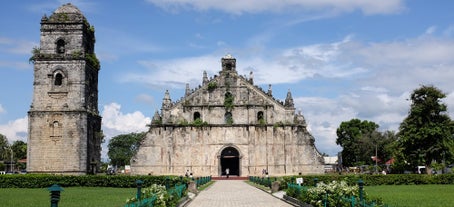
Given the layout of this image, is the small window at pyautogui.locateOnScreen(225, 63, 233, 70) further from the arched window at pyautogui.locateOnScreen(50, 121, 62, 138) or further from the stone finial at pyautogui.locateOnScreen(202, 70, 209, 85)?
the arched window at pyautogui.locateOnScreen(50, 121, 62, 138)

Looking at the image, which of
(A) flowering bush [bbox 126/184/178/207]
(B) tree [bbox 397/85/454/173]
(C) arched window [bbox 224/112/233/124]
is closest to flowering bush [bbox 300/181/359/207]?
(A) flowering bush [bbox 126/184/178/207]

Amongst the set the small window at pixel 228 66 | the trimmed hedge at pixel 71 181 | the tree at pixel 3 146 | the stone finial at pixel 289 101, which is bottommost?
the trimmed hedge at pixel 71 181

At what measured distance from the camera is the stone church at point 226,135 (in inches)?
2259

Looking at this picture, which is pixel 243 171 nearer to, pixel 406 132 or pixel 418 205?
pixel 406 132

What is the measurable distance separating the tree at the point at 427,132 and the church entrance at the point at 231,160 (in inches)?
672

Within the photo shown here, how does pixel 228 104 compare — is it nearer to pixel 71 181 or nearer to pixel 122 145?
pixel 71 181

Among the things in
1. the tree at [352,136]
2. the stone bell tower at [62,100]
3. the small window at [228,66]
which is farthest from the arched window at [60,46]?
the tree at [352,136]

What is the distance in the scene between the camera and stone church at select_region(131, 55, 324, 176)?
188 feet

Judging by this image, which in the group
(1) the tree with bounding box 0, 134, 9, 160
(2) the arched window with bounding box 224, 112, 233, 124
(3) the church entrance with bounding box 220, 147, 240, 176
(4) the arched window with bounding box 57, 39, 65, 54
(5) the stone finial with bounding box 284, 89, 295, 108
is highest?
(4) the arched window with bounding box 57, 39, 65, 54

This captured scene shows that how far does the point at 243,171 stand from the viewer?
58000mm

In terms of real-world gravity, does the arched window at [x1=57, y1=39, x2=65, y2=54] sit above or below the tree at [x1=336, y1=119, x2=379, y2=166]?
above

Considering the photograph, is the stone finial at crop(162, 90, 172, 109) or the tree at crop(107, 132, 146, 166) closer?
the stone finial at crop(162, 90, 172, 109)

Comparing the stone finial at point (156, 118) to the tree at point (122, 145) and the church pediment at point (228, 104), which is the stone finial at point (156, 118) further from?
the tree at point (122, 145)

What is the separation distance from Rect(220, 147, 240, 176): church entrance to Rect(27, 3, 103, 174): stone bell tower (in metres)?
13.8
